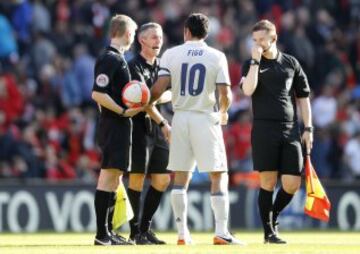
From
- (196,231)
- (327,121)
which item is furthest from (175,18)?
(196,231)

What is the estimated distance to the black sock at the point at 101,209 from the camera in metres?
14.3

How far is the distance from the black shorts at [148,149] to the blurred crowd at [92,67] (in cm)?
857

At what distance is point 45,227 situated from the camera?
21.8m

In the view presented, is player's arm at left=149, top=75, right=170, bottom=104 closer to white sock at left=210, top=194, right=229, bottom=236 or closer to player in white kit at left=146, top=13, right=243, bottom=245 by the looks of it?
player in white kit at left=146, top=13, right=243, bottom=245

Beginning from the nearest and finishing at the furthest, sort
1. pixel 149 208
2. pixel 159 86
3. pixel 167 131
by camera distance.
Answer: pixel 159 86
pixel 167 131
pixel 149 208

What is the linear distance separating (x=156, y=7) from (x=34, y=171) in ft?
20.3

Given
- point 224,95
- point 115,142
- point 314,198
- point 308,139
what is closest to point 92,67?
point 314,198

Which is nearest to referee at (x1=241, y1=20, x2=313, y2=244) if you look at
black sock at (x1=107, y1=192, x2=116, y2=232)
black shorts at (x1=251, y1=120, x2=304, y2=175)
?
black shorts at (x1=251, y1=120, x2=304, y2=175)

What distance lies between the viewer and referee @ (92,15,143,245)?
46.7 ft

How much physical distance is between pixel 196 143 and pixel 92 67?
1179 centimetres

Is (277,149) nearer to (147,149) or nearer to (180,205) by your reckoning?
(180,205)

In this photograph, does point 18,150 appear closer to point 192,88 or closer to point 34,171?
point 34,171

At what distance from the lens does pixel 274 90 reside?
14914 millimetres

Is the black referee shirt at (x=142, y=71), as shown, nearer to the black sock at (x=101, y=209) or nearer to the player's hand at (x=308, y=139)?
the black sock at (x=101, y=209)
